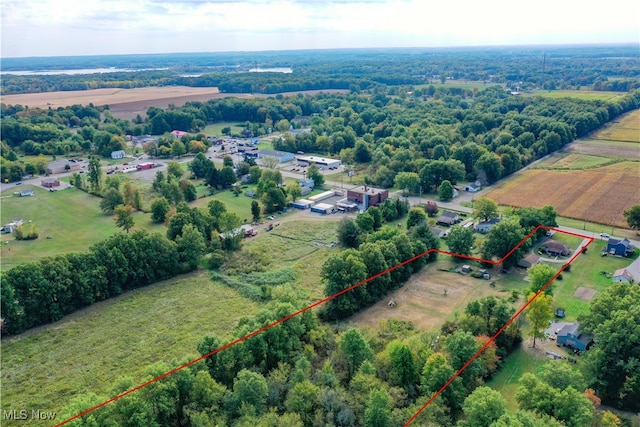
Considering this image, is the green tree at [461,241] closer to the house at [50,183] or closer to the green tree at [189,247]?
the green tree at [189,247]

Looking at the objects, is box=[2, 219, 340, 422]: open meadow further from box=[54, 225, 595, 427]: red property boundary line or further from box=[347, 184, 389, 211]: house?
box=[347, 184, 389, 211]: house

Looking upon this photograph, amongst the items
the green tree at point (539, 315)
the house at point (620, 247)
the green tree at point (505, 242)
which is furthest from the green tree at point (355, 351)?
the house at point (620, 247)

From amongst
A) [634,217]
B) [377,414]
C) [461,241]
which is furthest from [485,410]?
[634,217]

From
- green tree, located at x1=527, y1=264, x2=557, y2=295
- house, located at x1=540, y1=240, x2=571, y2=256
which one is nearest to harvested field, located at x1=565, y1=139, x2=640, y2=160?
house, located at x1=540, y1=240, x2=571, y2=256

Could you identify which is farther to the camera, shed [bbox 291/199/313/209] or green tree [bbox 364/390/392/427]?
shed [bbox 291/199/313/209]

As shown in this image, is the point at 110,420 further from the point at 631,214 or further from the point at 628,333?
the point at 631,214

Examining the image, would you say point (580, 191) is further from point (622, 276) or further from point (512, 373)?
point (512, 373)
